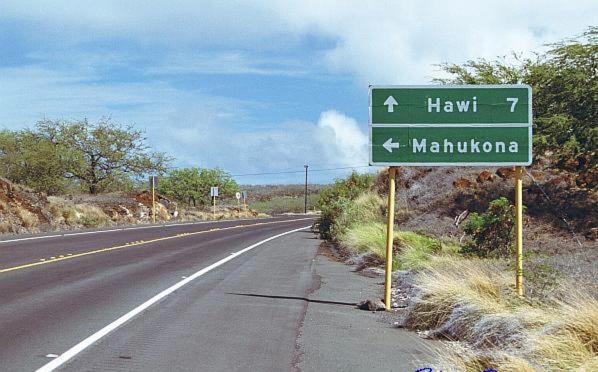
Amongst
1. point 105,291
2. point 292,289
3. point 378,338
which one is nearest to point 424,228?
point 292,289

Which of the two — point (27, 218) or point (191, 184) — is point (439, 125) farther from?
point (191, 184)

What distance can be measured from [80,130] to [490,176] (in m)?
38.7

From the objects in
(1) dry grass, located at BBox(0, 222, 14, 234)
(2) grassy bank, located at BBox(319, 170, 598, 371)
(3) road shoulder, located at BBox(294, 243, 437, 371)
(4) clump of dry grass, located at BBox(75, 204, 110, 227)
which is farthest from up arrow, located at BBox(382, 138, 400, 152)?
(4) clump of dry grass, located at BBox(75, 204, 110, 227)

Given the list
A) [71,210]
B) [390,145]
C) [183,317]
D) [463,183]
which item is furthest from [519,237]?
[71,210]

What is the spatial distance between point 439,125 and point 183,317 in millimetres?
5001

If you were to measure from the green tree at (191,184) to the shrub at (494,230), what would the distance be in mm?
63154

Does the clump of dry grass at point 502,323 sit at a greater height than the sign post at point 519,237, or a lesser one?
lesser

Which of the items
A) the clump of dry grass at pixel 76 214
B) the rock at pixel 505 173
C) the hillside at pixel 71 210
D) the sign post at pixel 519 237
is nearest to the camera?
the sign post at pixel 519 237

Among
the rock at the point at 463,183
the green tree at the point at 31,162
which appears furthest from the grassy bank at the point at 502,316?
the green tree at the point at 31,162

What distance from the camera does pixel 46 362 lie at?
7.12 m

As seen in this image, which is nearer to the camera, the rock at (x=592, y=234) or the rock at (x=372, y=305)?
the rock at (x=372, y=305)

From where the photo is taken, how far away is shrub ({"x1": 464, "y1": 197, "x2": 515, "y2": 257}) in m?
16.6

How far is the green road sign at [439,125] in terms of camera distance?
36.9ft

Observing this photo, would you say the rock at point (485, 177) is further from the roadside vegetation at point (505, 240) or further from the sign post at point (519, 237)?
the sign post at point (519, 237)
